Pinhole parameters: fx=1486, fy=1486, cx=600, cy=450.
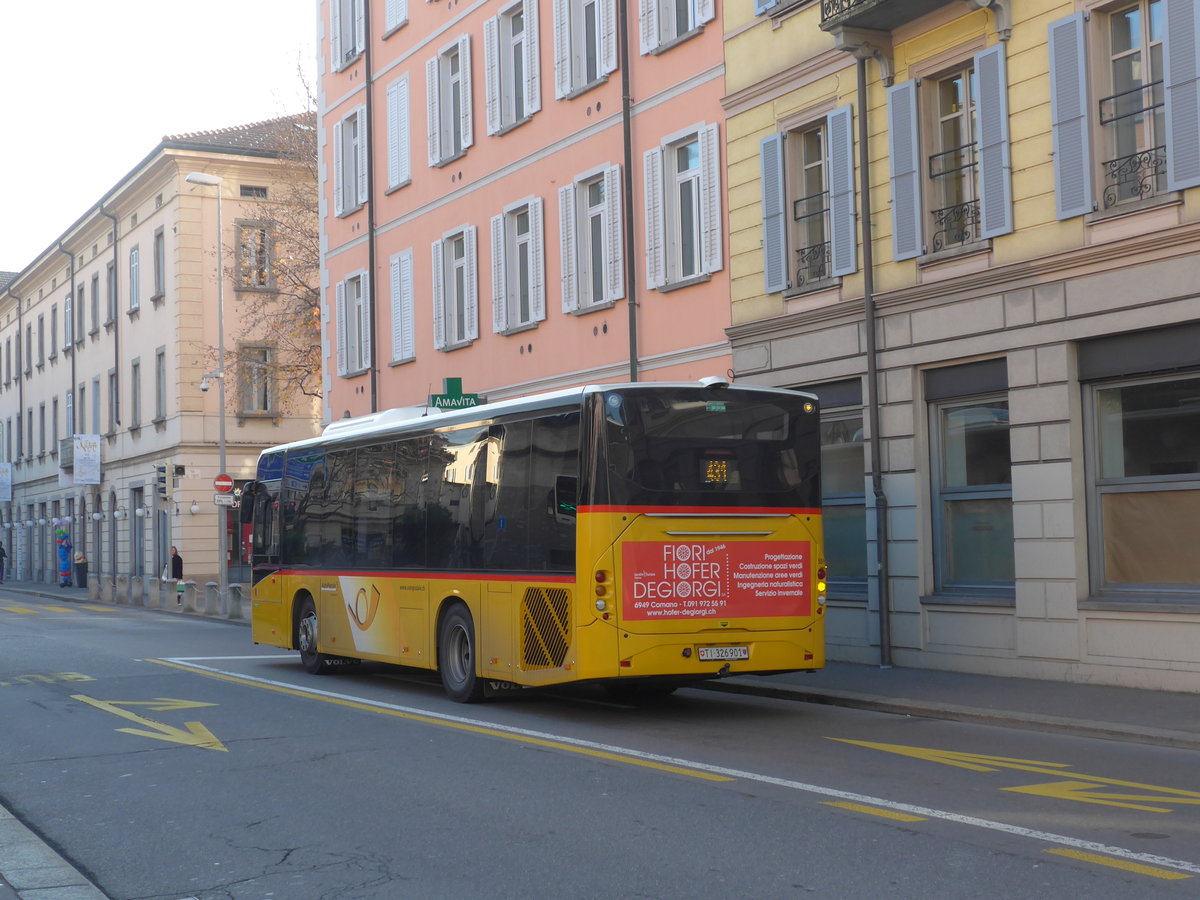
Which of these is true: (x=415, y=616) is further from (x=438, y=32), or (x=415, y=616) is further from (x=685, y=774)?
(x=438, y=32)

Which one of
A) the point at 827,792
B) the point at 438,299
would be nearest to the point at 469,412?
the point at 827,792

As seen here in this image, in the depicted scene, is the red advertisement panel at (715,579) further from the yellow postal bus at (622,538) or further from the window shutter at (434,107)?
the window shutter at (434,107)

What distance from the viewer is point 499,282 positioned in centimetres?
2642

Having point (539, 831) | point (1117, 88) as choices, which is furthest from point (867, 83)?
point (539, 831)

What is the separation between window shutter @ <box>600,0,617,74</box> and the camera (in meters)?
22.9

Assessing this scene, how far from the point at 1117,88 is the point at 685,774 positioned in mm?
8853

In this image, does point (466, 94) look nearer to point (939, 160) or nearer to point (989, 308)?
point (939, 160)

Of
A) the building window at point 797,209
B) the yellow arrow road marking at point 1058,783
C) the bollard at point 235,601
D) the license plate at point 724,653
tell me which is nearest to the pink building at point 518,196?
the building window at point 797,209

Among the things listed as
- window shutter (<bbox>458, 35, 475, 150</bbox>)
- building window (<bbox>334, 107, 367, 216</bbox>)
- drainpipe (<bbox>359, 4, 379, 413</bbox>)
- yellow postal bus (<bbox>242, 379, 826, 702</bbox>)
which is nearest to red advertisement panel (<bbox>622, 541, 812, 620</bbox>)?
yellow postal bus (<bbox>242, 379, 826, 702</bbox>)

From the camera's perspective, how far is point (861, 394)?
1780cm

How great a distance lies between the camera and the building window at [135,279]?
5344 cm

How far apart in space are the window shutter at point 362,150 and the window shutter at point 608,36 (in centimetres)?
1015

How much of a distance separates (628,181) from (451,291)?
23.1 feet

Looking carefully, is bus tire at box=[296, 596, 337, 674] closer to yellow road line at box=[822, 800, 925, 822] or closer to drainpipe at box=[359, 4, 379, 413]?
yellow road line at box=[822, 800, 925, 822]
